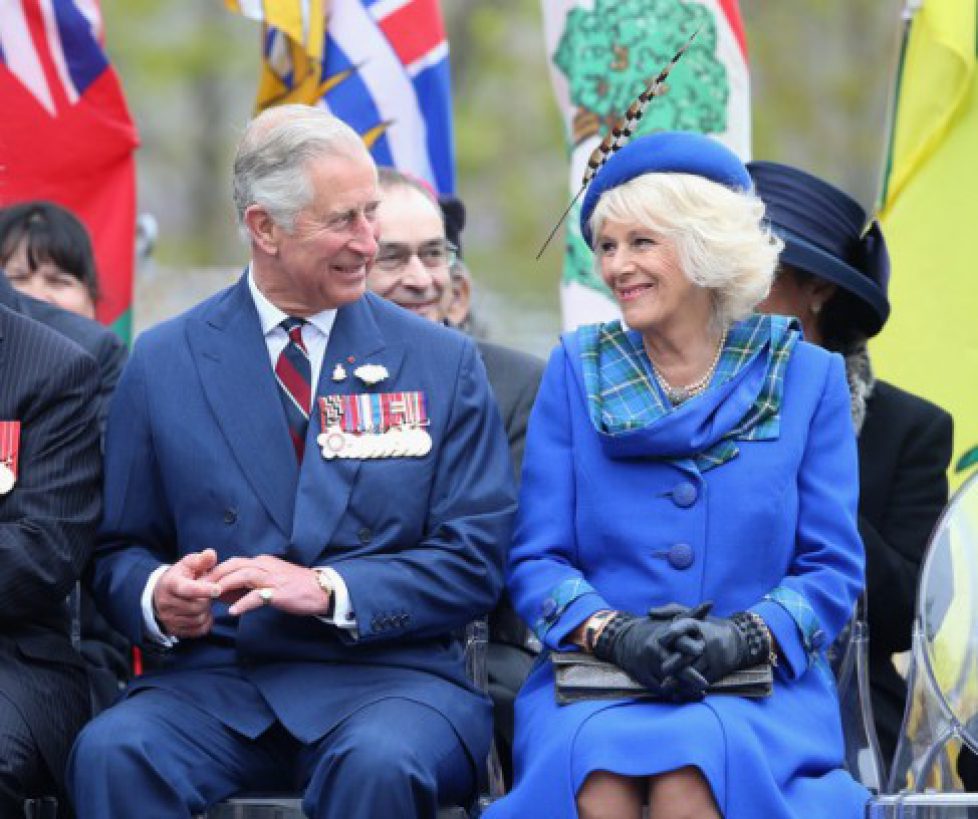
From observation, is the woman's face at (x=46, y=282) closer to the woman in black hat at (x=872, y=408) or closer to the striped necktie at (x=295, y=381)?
the striped necktie at (x=295, y=381)

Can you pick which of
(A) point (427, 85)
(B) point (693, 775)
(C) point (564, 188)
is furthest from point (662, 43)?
(C) point (564, 188)

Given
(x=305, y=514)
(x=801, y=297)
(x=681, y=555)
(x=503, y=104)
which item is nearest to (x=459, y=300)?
(x=801, y=297)

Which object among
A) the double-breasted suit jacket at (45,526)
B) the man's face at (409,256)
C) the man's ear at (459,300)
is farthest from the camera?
the man's ear at (459,300)

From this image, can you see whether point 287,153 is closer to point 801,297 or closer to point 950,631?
point 801,297

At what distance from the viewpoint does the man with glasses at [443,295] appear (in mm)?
5934

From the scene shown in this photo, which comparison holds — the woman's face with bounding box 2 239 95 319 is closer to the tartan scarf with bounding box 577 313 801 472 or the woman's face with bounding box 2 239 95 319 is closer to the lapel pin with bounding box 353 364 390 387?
the lapel pin with bounding box 353 364 390 387

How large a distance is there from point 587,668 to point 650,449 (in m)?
0.52

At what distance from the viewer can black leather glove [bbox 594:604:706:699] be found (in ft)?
15.5

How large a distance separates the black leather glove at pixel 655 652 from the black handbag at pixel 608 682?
0.09 feet

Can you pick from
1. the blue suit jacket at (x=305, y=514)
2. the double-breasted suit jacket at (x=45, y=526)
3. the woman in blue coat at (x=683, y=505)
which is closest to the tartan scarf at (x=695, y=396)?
the woman in blue coat at (x=683, y=505)

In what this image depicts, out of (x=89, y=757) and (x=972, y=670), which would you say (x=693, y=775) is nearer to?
(x=972, y=670)

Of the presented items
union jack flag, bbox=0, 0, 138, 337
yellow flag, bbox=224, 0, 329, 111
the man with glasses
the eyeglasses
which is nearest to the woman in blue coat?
the man with glasses

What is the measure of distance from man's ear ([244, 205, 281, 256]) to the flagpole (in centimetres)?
246

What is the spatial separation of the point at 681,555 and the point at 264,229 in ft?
4.01
